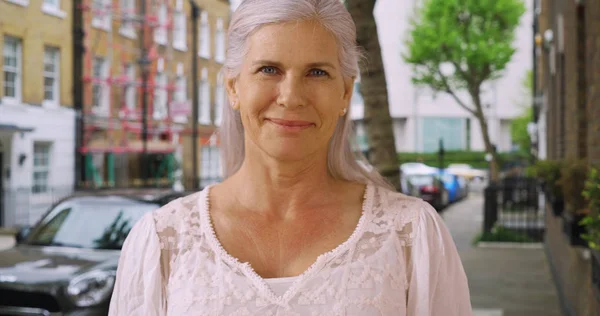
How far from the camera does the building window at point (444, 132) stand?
44406 mm

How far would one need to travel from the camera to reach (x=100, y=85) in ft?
69.9

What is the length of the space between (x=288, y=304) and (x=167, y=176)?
81.3 ft

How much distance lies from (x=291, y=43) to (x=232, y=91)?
0.24 m

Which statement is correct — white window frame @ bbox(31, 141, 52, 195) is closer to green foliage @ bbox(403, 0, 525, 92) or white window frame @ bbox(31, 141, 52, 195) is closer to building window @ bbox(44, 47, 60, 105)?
building window @ bbox(44, 47, 60, 105)

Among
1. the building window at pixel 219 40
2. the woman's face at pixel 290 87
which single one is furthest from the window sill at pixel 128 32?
the woman's face at pixel 290 87

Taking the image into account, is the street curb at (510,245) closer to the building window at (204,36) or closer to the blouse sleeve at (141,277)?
the blouse sleeve at (141,277)

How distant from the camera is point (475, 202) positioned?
29875 millimetres

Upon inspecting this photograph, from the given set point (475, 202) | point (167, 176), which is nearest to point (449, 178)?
point (475, 202)

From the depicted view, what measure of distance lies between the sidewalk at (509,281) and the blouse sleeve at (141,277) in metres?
6.07

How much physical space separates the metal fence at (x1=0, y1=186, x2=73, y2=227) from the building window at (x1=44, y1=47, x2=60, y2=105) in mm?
1951

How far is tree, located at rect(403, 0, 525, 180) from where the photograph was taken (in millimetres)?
24297

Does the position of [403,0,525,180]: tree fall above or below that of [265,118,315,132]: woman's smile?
above

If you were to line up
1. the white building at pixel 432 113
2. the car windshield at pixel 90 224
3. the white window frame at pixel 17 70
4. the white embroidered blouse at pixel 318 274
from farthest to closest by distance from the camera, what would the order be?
the white building at pixel 432 113
the white window frame at pixel 17 70
the car windshield at pixel 90 224
the white embroidered blouse at pixel 318 274

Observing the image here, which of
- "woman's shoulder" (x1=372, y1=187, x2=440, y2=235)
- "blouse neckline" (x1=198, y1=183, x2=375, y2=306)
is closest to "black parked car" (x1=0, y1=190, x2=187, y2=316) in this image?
"blouse neckline" (x1=198, y1=183, x2=375, y2=306)
